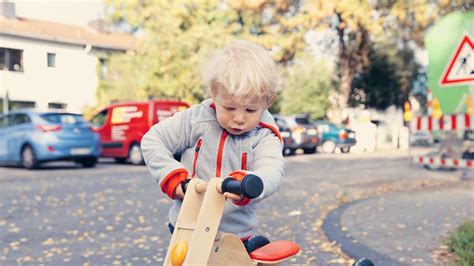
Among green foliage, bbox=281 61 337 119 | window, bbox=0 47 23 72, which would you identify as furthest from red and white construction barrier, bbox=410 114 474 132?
green foliage, bbox=281 61 337 119

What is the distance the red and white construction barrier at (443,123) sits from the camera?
8.76 m

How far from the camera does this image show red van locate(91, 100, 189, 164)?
15695 millimetres

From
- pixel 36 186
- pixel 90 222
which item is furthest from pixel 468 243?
pixel 36 186

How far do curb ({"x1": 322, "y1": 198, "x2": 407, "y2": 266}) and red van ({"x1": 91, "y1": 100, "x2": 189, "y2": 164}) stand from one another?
9604 mm

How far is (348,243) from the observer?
514 centimetres

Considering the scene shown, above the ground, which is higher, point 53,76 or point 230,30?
point 230,30

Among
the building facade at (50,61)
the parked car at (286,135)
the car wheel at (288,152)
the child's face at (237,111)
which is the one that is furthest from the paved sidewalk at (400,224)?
the car wheel at (288,152)

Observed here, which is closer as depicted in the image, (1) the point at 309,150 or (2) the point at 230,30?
(1) the point at 309,150

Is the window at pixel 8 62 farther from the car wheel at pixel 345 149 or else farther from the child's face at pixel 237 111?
the car wheel at pixel 345 149

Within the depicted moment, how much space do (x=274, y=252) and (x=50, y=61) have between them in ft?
73.6

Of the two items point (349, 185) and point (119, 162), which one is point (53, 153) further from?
point (349, 185)

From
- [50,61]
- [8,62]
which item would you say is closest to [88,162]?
[8,62]

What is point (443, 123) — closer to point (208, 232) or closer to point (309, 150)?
point (208, 232)

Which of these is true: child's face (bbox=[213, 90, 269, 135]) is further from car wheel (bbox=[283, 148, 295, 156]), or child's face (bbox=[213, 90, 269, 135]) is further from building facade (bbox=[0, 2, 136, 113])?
car wheel (bbox=[283, 148, 295, 156])
